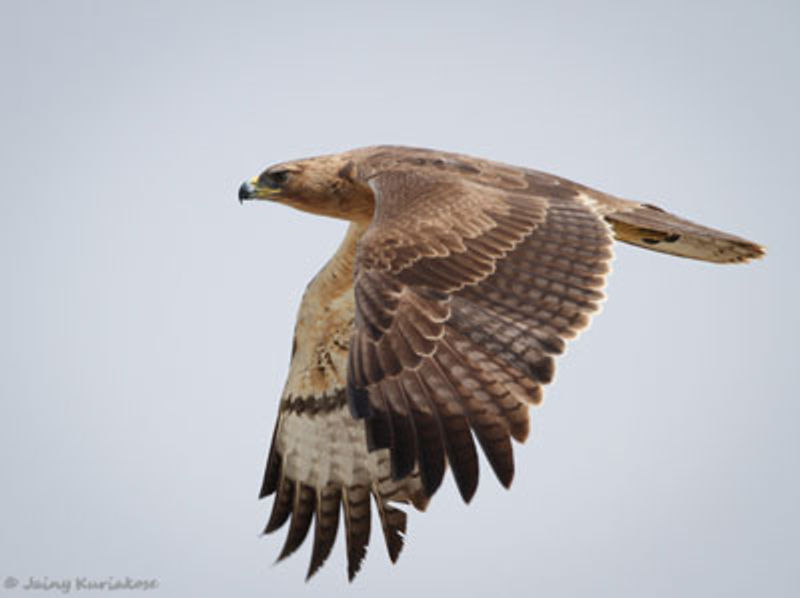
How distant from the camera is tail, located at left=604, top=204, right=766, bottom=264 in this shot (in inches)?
339

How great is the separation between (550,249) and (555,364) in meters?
0.97

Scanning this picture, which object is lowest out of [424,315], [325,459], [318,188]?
[325,459]

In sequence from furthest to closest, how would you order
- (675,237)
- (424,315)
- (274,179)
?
(274,179) → (675,237) → (424,315)

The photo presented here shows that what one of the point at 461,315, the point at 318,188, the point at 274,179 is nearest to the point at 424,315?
the point at 461,315

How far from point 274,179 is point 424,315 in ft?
9.75

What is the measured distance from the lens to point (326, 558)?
8.98 m

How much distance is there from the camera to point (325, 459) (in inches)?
367

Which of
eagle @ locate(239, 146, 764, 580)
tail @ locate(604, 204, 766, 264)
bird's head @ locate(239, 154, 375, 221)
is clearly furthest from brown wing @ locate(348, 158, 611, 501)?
bird's head @ locate(239, 154, 375, 221)

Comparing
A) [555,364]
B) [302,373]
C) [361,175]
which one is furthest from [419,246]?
[302,373]

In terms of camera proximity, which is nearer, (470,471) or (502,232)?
(470,471)

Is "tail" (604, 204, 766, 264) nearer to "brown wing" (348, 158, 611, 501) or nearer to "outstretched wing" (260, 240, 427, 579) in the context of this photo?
"brown wing" (348, 158, 611, 501)

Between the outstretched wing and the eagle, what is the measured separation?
10 mm

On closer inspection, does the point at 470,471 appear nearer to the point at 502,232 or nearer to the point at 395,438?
the point at 395,438

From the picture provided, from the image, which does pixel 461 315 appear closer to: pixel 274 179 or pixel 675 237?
pixel 675 237
